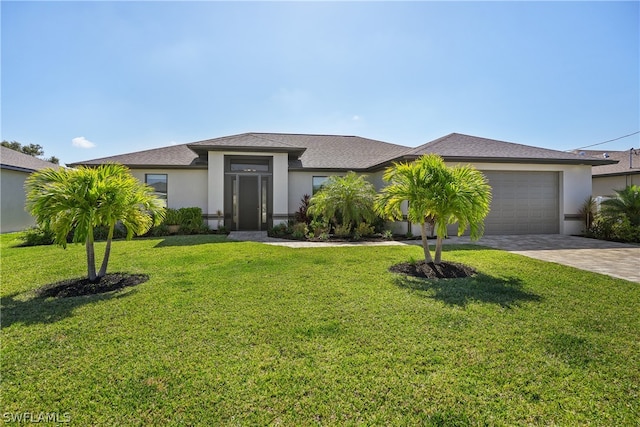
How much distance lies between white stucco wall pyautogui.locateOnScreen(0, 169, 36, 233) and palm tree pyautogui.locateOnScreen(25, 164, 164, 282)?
536 inches

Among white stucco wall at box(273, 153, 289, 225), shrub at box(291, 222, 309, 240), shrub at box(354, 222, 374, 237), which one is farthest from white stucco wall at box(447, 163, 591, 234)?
white stucco wall at box(273, 153, 289, 225)

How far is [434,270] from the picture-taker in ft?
20.5

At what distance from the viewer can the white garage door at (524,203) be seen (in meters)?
12.6

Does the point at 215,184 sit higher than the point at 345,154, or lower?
lower

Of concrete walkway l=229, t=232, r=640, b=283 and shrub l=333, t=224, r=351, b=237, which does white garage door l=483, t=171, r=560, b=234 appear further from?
shrub l=333, t=224, r=351, b=237

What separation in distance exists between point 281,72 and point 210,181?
5.89 m

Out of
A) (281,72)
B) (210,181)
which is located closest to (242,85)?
(281,72)

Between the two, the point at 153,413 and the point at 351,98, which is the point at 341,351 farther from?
the point at 351,98

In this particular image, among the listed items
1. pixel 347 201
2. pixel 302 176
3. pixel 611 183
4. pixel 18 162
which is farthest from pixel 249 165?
pixel 611 183

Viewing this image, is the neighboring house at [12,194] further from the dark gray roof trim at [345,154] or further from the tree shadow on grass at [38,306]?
the tree shadow on grass at [38,306]

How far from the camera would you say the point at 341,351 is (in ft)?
10.1

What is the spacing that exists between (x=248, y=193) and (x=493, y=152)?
432 inches

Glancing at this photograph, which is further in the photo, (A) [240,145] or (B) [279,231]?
(A) [240,145]

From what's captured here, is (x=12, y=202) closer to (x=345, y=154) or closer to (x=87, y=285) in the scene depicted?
(x=87, y=285)
